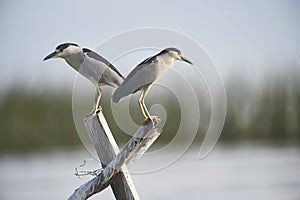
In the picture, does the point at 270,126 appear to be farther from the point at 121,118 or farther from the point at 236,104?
the point at 121,118

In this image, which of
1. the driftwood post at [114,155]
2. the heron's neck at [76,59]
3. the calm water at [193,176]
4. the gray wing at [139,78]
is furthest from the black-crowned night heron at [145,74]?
the calm water at [193,176]

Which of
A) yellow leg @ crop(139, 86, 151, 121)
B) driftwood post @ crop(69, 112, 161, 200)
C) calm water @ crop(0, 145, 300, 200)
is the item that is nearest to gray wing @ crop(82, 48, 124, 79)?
yellow leg @ crop(139, 86, 151, 121)

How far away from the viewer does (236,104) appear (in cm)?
1222

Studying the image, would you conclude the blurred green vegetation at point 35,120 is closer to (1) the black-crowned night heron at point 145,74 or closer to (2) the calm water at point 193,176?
(2) the calm water at point 193,176

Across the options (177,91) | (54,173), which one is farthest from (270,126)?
(177,91)

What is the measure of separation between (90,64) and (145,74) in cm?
31

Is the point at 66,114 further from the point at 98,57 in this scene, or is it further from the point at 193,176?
the point at 98,57

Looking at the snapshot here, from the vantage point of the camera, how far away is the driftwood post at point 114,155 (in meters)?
2.96

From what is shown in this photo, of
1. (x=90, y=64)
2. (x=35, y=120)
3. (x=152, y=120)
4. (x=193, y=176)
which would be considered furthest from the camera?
(x=35, y=120)

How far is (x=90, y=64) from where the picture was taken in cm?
320

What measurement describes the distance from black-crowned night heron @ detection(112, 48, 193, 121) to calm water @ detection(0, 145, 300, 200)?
420cm

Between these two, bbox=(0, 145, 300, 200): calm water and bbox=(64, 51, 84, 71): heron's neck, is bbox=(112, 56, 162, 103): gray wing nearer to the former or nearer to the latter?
bbox=(64, 51, 84, 71): heron's neck

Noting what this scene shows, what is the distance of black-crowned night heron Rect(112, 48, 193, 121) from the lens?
306 centimetres

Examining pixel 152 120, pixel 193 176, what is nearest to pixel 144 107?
pixel 152 120
